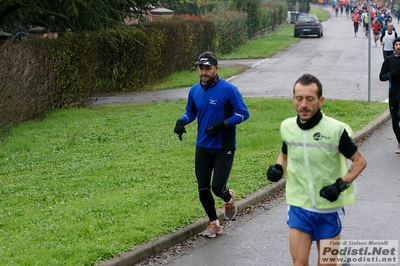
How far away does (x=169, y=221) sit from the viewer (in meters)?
8.24

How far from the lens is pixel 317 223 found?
537cm

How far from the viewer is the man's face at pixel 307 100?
5.26 m

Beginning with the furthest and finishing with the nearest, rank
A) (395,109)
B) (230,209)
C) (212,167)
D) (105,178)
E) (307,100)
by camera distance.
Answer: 1. (395,109)
2. (105,178)
3. (230,209)
4. (212,167)
5. (307,100)

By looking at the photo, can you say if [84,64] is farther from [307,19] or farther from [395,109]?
[307,19]

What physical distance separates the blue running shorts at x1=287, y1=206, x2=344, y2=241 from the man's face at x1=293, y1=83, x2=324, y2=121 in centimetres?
70

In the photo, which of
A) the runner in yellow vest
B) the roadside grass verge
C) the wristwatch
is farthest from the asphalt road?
the wristwatch

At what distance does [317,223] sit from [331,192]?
14.4 inches

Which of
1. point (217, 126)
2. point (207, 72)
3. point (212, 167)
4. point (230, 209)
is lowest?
point (230, 209)

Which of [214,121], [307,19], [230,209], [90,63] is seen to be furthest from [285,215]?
[307,19]

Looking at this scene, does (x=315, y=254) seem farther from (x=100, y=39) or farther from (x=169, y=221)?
(x=100, y=39)

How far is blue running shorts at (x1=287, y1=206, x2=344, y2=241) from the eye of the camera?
533 cm

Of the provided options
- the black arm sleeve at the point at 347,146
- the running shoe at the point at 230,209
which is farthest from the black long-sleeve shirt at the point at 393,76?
the black arm sleeve at the point at 347,146

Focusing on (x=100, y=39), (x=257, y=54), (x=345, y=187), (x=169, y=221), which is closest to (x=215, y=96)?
(x=169, y=221)

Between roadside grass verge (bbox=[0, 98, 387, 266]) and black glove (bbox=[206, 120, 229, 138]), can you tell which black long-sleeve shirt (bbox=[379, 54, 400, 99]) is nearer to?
roadside grass verge (bbox=[0, 98, 387, 266])
